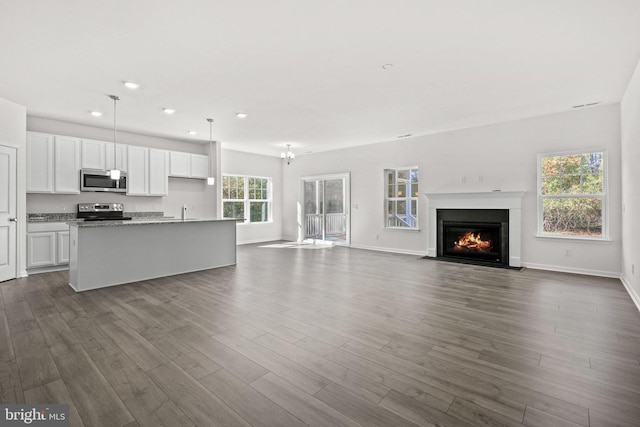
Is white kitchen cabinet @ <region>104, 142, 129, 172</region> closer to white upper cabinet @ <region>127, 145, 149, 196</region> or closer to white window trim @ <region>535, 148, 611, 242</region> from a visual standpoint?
white upper cabinet @ <region>127, 145, 149, 196</region>

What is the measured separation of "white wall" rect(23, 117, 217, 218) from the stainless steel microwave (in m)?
0.40

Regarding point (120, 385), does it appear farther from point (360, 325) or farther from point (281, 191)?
point (281, 191)

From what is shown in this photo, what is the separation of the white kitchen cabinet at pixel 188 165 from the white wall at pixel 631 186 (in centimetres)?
780

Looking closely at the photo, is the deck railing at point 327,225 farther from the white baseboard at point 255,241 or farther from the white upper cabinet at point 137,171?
the white upper cabinet at point 137,171

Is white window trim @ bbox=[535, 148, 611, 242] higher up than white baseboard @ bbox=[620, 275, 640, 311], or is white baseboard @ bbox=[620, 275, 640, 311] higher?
white window trim @ bbox=[535, 148, 611, 242]

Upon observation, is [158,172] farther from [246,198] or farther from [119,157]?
[246,198]

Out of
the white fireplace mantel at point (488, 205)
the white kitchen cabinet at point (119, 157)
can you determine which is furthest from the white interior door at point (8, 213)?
the white fireplace mantel at point (488, 205)

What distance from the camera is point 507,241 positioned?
5949mm

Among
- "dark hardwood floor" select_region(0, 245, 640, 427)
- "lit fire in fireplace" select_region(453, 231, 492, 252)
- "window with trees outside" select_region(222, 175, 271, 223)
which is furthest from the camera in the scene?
"window with trees outside" select_region(222, 175, 271, 223)

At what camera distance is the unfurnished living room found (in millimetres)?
2006

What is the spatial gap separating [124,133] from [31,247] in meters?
2.79

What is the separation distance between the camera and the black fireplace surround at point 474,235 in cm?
602

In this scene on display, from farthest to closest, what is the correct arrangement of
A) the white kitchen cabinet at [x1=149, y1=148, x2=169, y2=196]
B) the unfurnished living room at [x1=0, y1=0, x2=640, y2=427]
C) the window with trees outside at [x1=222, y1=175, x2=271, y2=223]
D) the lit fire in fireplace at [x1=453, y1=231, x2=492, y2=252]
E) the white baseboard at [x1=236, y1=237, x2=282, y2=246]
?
the white baseboard at [x1=236, y1=237, x2=282, y2=246], the window with trees outside at [x1=222, y1=175, x2=271, y2=223], the white kitchen cabinet at [x1=149, y1=148, x2=169, y2=196], the lit fire in fireplace at [x1=453, y1=231, x2=492, y2=252], the unfurnished living room at [x1=0, y1=0, x2=640, y2=427]

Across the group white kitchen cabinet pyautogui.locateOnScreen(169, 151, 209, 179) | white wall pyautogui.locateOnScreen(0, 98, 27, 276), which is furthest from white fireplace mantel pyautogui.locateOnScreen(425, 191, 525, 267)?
white wall pyautogui.locateOnScreen(0, 98, 27, 276)
